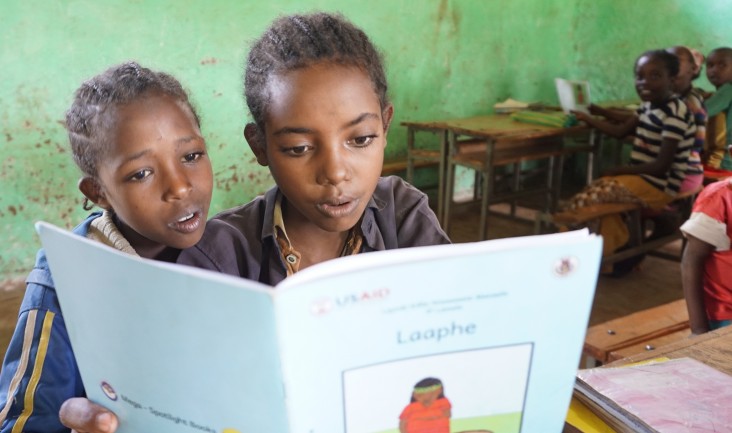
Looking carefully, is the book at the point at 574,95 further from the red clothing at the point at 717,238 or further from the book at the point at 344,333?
the book at the point at 344,333

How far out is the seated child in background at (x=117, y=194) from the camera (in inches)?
32.6

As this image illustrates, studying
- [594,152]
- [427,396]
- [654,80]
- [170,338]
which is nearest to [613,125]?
[594,152]

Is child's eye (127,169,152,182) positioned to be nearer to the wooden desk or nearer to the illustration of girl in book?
the illustration of girl in book

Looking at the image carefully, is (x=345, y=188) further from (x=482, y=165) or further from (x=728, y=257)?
(x=482, y=165)

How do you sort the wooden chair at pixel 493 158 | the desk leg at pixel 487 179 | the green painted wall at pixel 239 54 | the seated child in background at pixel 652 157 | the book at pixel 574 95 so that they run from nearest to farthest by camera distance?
the green painted wall at pixel 239 54 → the seated child in background at pixel 652 157 → the desk leg at pixel 487 179 → the wooden chair at pixel 493 158 → the book at pixel 574 95

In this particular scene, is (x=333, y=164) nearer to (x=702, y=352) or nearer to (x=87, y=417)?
(x=87, y=417)

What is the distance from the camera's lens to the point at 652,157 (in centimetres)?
362

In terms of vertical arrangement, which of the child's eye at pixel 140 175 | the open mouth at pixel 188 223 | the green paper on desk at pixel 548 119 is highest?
the child's eye at pixel 140 175

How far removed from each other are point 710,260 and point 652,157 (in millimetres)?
2110

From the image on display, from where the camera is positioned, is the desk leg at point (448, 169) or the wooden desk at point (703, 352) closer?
the wooden desk at point (703, 352)

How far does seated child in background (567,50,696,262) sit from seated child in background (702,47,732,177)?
54cm

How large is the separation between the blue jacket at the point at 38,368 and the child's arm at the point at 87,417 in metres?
0.12

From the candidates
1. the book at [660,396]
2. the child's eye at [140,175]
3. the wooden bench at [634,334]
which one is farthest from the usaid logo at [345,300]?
the wooden bench at [634,334]

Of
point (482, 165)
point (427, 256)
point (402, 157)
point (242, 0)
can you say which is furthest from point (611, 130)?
point (427, 256)
